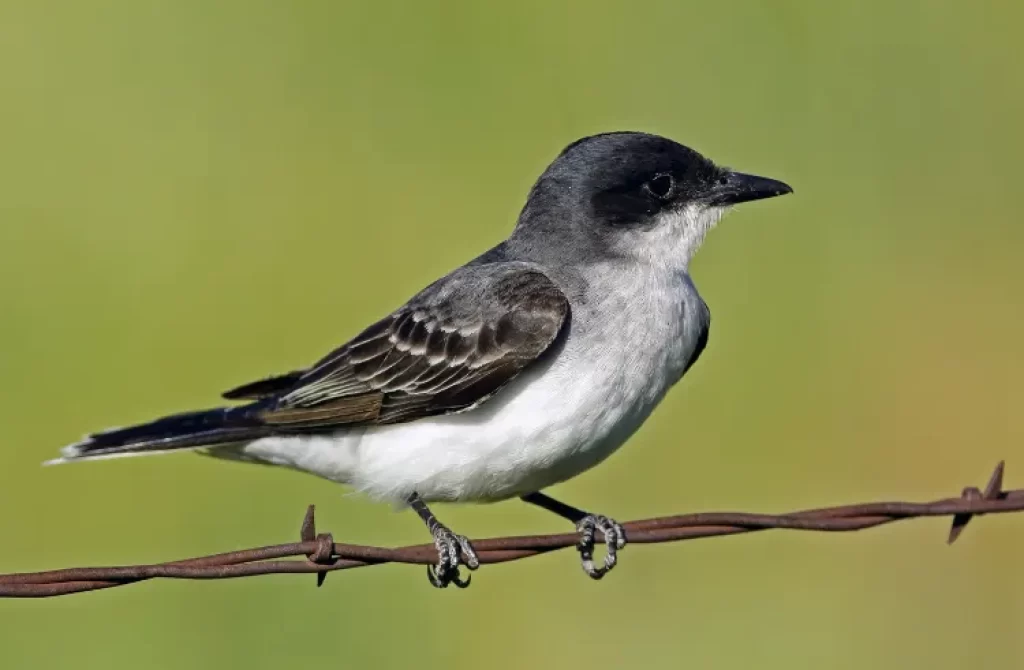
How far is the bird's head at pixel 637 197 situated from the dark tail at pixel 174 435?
1.33 metres

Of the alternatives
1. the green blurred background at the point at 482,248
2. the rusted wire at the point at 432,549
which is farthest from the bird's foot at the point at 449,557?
the green blurred background at the point at 482,248

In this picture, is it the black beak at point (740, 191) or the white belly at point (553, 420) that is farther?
the black beak at point (740, 191)

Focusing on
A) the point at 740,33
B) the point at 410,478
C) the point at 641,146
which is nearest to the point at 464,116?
the point at 740,33

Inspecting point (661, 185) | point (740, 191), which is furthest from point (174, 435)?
point (740, 191)

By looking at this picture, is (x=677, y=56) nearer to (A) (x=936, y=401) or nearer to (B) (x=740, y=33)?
(B) (x=740, y=33)

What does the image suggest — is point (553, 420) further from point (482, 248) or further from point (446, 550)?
point (482, 248)

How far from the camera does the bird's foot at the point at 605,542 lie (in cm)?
523

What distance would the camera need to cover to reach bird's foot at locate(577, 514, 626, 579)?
5234mm

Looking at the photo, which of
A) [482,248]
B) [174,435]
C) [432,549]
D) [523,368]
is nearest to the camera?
[432,549]

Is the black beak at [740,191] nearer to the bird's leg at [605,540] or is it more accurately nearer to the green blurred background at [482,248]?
the bird's leg at [605,540]

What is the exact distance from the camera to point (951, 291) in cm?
962

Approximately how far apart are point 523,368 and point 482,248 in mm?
4423

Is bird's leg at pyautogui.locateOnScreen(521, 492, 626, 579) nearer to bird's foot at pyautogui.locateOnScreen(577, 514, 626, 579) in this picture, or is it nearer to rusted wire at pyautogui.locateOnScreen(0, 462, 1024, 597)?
bird's foot at pyautogui.locateOnScreen(577, 514, 626, 579)

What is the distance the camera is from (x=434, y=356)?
18.3 ft
